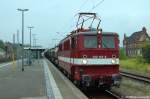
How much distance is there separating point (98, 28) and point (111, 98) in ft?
14.9

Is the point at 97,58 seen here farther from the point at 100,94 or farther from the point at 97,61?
the point at 100,94

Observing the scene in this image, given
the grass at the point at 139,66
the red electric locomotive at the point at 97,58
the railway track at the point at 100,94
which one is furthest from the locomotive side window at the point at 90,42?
the grass at the point at 139,66

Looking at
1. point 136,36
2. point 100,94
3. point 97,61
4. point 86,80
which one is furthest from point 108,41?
point 136,36

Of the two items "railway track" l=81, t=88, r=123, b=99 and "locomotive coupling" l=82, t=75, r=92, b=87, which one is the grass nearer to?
"railway track" l=81, t=88, r=123, b=99

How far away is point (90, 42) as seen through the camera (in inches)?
834

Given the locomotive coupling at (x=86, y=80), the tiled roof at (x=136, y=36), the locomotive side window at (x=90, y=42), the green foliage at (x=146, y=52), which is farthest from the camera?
the tiled roof at (x=136, y=36)

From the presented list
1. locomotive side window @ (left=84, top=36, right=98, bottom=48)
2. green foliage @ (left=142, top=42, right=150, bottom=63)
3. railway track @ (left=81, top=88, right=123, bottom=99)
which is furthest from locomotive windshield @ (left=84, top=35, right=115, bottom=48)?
green foliage @ (left=142, top=42, right=150, bottom=63)

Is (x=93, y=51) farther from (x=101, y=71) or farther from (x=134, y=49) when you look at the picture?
(x=134, y=49)

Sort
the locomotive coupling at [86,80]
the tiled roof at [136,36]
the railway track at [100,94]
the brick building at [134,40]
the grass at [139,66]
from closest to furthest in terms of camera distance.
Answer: the locomotive coupling at [86,80]
the railway track at [100,94]
the grass at [139,66]
the brick building at [134,40]
the tiled roof at [136,36]

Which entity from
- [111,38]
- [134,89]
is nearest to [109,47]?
[111,38]

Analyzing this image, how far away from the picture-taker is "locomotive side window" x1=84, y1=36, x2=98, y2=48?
21.1 metres

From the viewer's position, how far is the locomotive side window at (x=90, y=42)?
21078 mm

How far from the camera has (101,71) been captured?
20.9 meters

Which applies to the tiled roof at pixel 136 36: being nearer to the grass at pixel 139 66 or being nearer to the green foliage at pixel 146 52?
the grass at pixel 139 66
